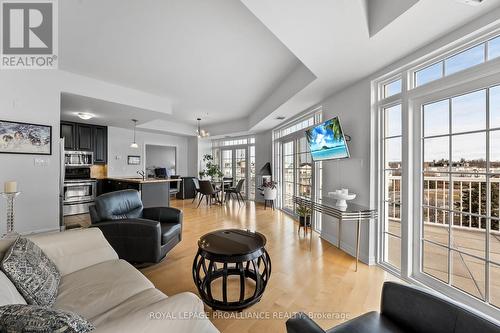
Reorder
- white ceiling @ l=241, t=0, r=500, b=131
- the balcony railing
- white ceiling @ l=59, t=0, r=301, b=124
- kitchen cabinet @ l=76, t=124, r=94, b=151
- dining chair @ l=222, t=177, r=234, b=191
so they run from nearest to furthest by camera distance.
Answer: white ceiling @ l=241, t=0, r=500, b=131 → the balcony railing → white ceiling @ l=59, t=0, r=301, b=124 → kitchen cabinet @ l=76, t=124, r=94, b=151 → dining chair @ l=222, t=177, r=234, b=191

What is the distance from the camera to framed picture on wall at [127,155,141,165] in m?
6.98

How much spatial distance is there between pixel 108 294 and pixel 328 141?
306 cm

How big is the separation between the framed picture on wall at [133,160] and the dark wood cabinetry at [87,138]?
2.28 ft

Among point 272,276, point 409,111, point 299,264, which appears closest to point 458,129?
point 409,111

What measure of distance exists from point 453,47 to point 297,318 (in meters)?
2.62

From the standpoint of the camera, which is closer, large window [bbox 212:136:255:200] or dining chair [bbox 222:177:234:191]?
dining chair [bbox 222:177:234:191]

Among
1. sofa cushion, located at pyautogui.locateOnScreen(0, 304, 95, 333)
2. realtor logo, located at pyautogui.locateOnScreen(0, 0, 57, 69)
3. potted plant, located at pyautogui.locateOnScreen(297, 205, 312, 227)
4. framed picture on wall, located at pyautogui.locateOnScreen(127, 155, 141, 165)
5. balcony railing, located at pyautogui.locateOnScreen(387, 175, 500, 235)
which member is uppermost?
realtor logo, located at pyautogui.locateOnScreen(0, 0, 57, 69)

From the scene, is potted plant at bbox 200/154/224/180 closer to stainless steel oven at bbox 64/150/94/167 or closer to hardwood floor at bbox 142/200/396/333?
stainless steel oven at bbox 64/150/94/167

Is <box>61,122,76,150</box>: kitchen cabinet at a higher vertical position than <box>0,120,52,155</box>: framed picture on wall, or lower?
higher

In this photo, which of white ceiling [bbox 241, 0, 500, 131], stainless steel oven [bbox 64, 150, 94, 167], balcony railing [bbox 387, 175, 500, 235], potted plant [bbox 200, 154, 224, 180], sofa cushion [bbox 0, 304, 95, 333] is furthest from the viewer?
potted plant [bbox 200, 154, 224, 180]

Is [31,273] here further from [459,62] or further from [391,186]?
[459,62]

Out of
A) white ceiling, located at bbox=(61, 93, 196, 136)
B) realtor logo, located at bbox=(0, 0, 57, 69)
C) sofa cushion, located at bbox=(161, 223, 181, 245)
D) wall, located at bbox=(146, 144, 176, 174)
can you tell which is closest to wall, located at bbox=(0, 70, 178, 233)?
realtor logo, located at bbox=(0, 0, 57, 69)

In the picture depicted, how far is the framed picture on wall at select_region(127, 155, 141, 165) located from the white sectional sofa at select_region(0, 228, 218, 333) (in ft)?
18.6

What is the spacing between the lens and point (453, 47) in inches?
76.1
